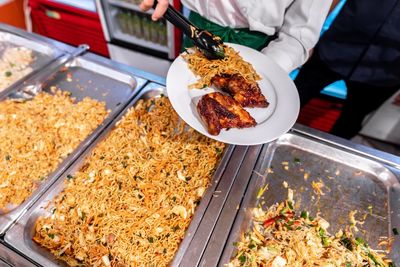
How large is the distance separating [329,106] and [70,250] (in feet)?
13.3

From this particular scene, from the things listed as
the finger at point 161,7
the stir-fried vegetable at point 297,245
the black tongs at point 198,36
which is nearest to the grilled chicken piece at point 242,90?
the black tongs at point 198,36

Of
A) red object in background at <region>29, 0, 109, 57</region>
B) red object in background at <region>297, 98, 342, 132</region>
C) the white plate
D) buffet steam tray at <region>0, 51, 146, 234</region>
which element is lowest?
red object in background at <region>297, 98, 342, 132</region>

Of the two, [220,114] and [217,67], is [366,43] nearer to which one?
[217,67]

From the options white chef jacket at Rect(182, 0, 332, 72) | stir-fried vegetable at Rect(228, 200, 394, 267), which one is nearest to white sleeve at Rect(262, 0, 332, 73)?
white chef jacket at Rect(182, 0, 332, 72)

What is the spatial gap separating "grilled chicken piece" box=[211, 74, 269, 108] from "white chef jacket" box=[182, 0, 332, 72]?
42cm

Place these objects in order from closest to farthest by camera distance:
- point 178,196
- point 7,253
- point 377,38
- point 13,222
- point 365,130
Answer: point 7,253
point 13,222
point 178,196
point 377,38
point 365,130

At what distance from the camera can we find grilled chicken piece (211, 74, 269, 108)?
6.30 ft

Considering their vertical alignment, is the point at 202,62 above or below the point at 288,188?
above

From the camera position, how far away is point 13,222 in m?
1.70

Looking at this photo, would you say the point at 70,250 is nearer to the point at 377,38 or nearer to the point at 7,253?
the point at 7,253

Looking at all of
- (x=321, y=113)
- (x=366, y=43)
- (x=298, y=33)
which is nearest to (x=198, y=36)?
(x=298, y=33)

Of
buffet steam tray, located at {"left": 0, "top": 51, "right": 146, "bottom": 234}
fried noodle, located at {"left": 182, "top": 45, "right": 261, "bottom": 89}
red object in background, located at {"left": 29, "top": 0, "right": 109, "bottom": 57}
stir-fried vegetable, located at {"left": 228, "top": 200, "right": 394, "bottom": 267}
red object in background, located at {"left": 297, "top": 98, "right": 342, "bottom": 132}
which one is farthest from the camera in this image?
red object in background, located at {"left": 29, "top": 0, "right": 109, "bottom": 57}

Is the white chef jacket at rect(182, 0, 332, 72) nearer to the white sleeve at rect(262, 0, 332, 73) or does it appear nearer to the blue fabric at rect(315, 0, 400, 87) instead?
the white sleeve at rect(262, 0, 332, 73)

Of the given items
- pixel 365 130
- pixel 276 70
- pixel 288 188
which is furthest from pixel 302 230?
A: pixel 365 130
